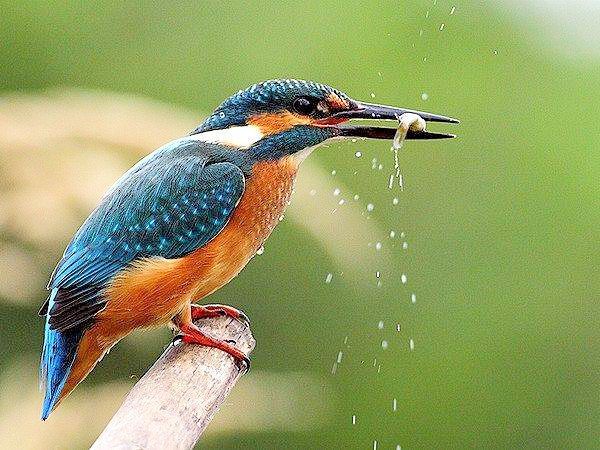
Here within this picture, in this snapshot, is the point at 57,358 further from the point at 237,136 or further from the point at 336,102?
the point at 336,102

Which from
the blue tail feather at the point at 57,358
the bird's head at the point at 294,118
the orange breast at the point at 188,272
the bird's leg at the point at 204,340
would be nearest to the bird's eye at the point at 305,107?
the bird's head at the point at 294,118

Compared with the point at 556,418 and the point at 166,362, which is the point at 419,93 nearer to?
the point at 556,418

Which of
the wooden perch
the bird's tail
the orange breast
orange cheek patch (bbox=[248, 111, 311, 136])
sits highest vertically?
orange cheek patch (bbox=[248, 111, 311, 136])

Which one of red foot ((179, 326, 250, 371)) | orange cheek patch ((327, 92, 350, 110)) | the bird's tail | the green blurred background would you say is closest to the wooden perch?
red foot ((179, 326, 250, 371))

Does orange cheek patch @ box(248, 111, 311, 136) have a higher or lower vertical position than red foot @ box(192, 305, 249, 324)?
higher

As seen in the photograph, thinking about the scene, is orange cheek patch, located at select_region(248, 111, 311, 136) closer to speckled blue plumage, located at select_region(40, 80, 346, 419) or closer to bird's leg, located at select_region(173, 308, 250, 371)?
speckled blue plumage, located at select_region(40, 80, 346, 419)

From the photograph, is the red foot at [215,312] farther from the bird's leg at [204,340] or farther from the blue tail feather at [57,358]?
the blue tail feather at [57,358]

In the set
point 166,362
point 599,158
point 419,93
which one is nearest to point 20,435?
point 166,362
